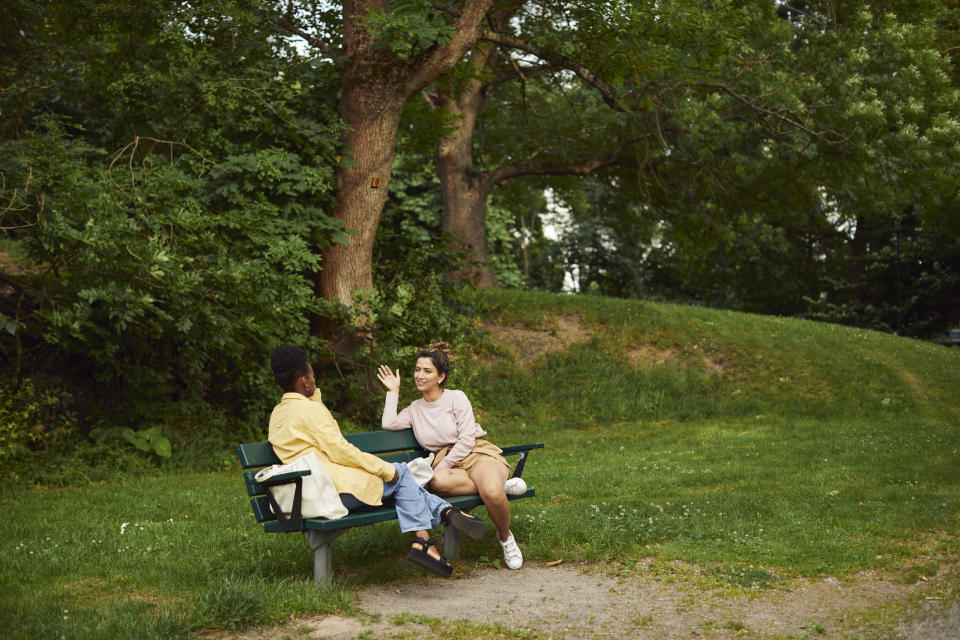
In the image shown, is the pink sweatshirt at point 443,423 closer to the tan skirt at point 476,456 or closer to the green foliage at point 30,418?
the tan skirt at point 476,456

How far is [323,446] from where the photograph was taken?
570 cm

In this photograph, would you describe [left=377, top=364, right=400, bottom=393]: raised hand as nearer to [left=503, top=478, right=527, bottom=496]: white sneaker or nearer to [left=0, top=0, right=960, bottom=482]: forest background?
[left=503, top=478, right=527, bottom=496]: white sneaker

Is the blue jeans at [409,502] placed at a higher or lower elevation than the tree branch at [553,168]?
lower

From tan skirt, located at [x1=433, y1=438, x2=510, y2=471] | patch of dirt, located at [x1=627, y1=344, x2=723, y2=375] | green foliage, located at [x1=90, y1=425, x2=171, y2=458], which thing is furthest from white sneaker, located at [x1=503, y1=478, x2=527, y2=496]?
patch of dirt, located at [x1=627, y1=344, x2=723, y2=375]

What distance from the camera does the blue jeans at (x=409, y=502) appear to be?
5773 mm

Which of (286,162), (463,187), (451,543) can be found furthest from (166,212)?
(463,187)

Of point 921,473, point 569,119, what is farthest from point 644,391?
point 569,119

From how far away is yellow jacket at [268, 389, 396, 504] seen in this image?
18.6ft

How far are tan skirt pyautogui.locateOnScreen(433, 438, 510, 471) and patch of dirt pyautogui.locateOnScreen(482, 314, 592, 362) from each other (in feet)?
34.9

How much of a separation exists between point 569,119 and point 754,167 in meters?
5.78

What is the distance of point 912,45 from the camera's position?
1580 cm

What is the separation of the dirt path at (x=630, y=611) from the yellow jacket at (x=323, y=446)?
665 mm

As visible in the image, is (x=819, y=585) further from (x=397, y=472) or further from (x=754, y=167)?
(x=754, y=167)

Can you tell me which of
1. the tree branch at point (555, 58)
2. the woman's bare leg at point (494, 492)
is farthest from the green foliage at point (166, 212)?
the woman's bare leg at point (494, 492)
